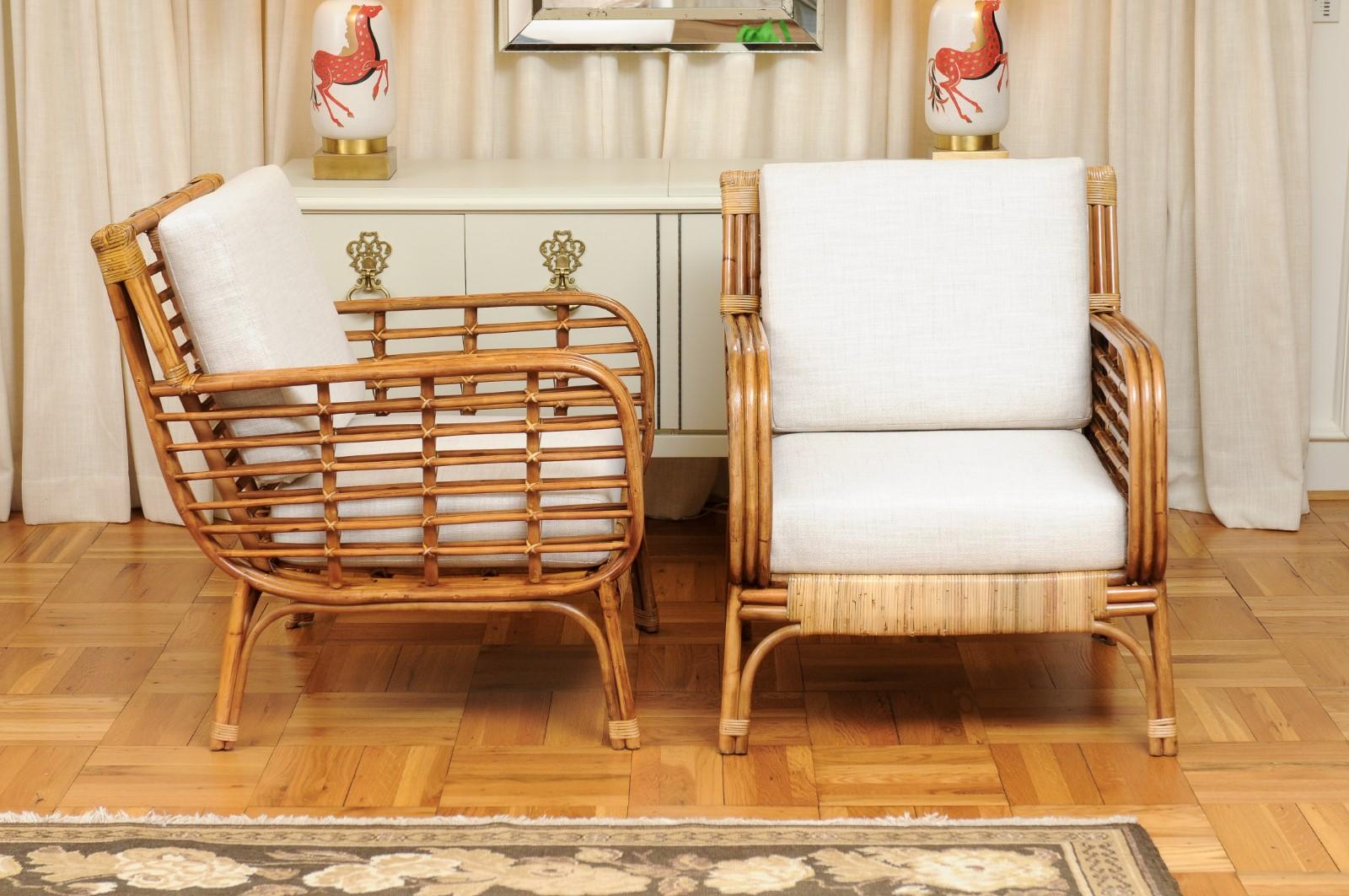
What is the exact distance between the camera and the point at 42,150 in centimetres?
299

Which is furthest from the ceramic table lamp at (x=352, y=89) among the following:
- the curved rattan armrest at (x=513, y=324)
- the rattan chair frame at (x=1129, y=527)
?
the rattan chair frame at (x=1129, y=527)

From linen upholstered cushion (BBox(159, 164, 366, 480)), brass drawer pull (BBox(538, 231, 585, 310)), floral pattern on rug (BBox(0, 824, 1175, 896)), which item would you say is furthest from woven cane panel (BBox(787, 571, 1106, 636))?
brass drawer pull (BBox(538, 231, 585, 310))

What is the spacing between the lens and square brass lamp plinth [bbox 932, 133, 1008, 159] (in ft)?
9.28

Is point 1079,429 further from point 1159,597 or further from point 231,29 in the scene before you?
point 231,29

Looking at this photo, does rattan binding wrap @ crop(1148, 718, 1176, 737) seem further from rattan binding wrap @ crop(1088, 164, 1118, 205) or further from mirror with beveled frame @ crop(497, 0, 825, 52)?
mirror with beveled frame @ crop(497, 0, 825, 52)

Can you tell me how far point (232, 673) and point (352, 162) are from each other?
1082 millimetres

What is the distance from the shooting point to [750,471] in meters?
2.03

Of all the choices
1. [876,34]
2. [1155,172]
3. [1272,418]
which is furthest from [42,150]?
[1272,418]

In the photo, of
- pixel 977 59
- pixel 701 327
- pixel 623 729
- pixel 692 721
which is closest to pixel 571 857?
pixel 623 729

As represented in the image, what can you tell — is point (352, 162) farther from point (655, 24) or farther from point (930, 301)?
point (930, 301)

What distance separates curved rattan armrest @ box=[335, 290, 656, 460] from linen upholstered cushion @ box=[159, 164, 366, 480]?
22 centimetres

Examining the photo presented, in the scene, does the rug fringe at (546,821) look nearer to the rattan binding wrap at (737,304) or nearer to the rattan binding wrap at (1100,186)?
the rattan binding wrap at (737,304)

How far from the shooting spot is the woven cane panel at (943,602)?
2061 mm

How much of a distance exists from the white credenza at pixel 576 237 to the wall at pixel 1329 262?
134 centimetres
